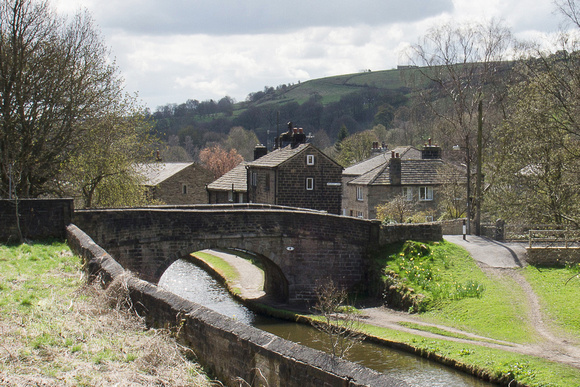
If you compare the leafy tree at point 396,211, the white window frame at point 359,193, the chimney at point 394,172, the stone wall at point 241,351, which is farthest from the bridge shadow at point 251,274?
the stone wall at point 241,351

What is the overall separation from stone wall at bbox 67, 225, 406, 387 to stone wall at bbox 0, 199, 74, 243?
8.95 metres

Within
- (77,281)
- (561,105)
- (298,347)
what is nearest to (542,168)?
(561,105)

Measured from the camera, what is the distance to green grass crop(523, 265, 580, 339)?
2027 centimetres

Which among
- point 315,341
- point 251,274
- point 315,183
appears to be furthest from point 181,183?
point 315,341

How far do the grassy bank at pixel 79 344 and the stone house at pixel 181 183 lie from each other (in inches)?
1670

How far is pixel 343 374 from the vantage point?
19.6ft

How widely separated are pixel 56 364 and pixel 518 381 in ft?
40.0

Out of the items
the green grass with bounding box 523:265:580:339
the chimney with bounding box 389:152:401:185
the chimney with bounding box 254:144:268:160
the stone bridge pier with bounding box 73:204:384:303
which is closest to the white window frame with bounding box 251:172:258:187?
the chimney with bounding box 254:144:268:160

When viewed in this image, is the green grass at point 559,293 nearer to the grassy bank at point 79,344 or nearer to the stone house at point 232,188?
the grassy bank at point 79,344

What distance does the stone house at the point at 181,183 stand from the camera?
2122 inches

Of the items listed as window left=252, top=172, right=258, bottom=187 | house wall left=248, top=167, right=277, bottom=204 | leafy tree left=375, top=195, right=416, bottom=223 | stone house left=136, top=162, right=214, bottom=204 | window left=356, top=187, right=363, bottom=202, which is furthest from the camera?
stone house left=136, top=162, right=214, bottom=204

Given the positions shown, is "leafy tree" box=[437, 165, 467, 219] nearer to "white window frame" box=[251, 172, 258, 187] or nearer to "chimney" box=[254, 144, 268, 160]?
"white window frame" box=[251, 172, 258, 187]

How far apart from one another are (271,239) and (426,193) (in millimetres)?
20211

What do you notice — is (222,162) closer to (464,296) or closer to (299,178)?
(299,178)
